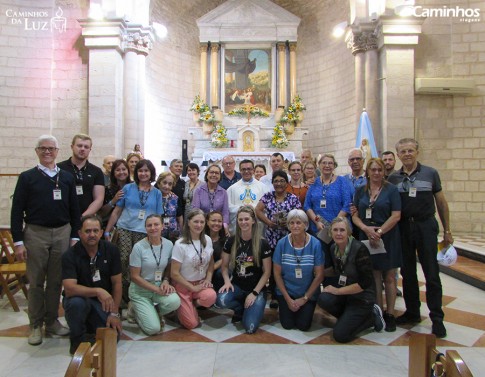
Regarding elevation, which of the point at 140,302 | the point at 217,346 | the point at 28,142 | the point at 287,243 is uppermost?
the point at 28,142

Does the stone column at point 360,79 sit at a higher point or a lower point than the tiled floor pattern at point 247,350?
higher

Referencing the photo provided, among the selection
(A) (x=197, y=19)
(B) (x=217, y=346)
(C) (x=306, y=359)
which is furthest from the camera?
(A) (x=197, y=19)

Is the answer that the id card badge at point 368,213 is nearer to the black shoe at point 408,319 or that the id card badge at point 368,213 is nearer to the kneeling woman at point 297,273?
the kneeling woman at point 297,273

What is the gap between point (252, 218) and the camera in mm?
3697

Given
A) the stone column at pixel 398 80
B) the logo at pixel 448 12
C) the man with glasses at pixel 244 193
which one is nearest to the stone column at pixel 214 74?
the stone column at pixel 398 80

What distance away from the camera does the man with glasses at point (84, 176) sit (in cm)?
357

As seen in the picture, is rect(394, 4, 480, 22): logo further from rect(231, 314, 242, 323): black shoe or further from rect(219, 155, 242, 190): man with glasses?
rect(231, 314, 242, 323): black shoe

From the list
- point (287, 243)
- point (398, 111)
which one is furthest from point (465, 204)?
point (287, 243)

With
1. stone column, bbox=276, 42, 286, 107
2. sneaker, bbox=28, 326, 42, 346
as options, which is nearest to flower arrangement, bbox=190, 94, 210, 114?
stone column, bbox=276, 42, 286, 107

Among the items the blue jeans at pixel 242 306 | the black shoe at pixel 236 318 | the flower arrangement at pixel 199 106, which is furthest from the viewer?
the flower arrangement at pixel 199 106

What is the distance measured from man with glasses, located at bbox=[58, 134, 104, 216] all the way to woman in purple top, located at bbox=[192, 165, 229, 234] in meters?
1.10

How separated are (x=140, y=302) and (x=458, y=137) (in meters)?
7.73

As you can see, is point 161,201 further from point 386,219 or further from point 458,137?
point 458,137

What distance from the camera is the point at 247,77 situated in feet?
40.0
